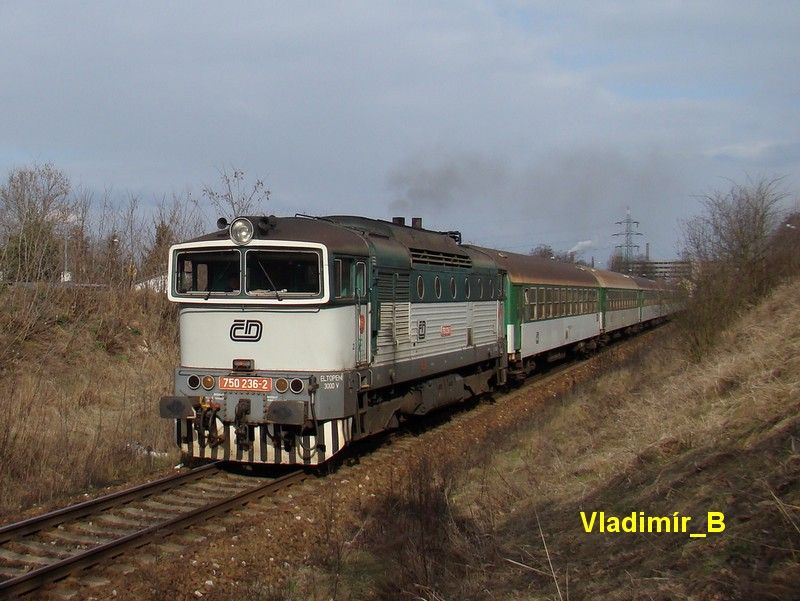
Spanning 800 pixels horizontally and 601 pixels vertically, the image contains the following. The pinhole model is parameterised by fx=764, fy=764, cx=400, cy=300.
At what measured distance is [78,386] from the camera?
1455 cm

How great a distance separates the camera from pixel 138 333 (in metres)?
18.9

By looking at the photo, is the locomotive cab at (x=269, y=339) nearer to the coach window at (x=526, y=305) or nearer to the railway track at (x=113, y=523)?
the railway track at (x=113, y=523)

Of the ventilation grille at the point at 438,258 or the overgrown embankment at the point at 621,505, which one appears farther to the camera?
the ventilation grille at the point at 438,258

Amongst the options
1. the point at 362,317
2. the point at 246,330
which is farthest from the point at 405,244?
the point at 246,330

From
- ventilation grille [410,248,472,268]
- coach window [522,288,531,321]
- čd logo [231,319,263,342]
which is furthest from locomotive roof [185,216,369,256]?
coach window [522,288,531,321]

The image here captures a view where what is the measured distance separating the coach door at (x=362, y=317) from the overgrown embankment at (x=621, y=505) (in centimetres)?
158

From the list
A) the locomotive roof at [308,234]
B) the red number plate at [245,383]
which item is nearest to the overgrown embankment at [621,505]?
the red number plate at [245,383]

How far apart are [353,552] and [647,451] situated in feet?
10.8

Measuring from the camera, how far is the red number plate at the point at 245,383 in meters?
9.09

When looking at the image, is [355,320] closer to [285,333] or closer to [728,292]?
[285,333]

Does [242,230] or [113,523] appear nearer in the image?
[113,523]

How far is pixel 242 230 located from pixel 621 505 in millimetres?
5408

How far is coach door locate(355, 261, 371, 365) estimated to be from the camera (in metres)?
9.62

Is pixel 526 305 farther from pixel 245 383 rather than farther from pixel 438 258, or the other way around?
pixel 245 383
